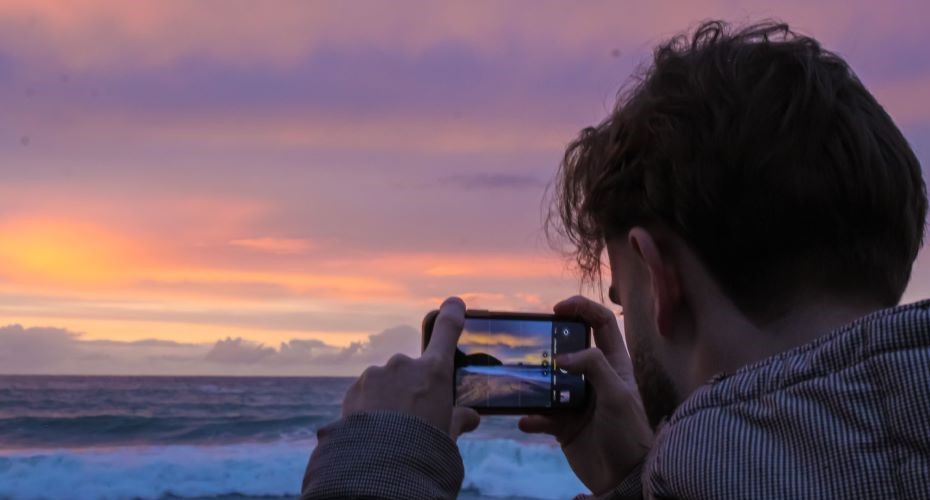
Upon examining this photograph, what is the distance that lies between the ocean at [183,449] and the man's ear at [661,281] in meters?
12.1

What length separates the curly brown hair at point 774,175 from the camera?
1.05 meters

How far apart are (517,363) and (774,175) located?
2.66ft

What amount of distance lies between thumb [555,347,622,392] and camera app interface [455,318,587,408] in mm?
66

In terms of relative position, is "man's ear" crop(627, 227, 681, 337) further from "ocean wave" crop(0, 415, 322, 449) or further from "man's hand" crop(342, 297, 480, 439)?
"ocean wave" crop(0, 415, 322, 449)

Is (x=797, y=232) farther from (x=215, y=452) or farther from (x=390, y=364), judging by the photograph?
(x=215, y=452)

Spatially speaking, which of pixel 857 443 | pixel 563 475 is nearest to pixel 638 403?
pixel 857 443

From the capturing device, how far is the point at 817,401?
0.79 m

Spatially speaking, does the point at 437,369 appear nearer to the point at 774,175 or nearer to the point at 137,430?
the point at 774,175

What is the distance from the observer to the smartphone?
1.69 m

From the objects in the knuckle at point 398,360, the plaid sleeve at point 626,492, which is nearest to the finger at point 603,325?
the plaid sleeve at point 626,492

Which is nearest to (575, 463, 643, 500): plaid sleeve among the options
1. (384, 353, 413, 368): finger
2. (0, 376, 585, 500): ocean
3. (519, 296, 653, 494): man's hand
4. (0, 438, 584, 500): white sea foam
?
(519, 296, 653, 494): man's hand

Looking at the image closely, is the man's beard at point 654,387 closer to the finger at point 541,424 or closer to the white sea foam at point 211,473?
the finger at point 541,424

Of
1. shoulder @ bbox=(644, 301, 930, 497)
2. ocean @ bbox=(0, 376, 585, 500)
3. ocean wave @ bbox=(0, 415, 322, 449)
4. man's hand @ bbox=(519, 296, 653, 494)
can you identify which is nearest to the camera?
shoulder @ bbox=(644, 301, 930, 497)

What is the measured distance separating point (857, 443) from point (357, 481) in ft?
1.53
